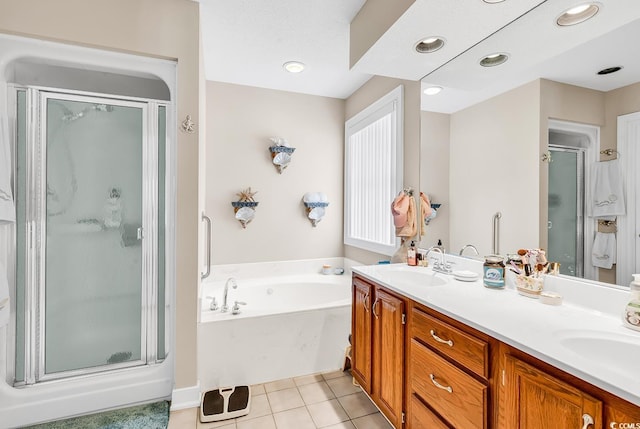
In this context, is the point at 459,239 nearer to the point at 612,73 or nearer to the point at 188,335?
the point at 612,73

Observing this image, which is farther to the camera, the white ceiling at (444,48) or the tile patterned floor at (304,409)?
the tile patterned floor at (304,409)

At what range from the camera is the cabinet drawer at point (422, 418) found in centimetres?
132

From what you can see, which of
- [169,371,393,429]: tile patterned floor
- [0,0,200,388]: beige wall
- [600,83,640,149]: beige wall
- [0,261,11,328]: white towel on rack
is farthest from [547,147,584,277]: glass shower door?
[0,261,11,328]: white towel on rack

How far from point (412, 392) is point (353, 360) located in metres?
0.67

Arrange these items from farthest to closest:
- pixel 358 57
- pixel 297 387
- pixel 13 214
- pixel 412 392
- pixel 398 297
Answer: pixel 297 387
pixel 358 57
pixel 13 214
pixel 398 297
pixel 412 392

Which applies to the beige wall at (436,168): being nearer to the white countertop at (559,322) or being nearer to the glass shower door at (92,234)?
the white countertop at (559,322)

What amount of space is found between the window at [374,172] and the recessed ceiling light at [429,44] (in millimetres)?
595

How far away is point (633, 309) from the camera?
1.06 metres

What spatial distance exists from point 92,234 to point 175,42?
1348 millimetres

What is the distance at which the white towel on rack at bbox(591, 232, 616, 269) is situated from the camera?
1253 mm

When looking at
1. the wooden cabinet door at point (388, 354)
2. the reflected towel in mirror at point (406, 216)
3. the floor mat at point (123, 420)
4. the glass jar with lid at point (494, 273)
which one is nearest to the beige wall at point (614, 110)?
the glass jar with lid at point (494, 273)

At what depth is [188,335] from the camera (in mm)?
1973

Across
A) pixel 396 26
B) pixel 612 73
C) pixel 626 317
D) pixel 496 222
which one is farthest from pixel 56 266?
pixel 612 73

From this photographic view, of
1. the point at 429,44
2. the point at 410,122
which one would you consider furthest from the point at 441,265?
the point at 429,44
